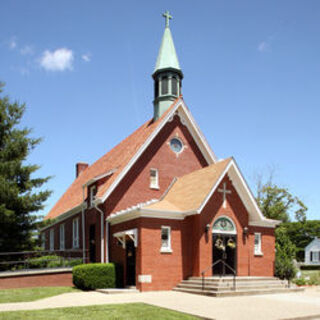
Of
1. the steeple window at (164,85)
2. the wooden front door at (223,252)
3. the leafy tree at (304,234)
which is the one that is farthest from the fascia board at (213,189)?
the leafy tree at (304,234)

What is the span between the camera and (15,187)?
24.3 metres

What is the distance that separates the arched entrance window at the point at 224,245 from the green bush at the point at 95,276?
5.20 m

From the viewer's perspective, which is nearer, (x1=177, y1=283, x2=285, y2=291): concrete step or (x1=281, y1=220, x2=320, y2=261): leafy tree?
(x1=177, y1=283, x2=285, y2=291): concrete step

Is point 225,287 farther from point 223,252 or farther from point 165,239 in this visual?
point 165,239

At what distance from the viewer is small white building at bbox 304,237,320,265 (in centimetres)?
6800

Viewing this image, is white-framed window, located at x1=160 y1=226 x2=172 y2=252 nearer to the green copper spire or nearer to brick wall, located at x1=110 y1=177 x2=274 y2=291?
brick wall, located at x1=110 y1=177 x2=274 y2=291

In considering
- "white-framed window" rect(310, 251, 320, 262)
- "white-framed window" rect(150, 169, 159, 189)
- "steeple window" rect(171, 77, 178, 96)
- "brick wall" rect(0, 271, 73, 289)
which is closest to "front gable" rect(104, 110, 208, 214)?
"white-framed window" rect(150, 169, 159, 189)

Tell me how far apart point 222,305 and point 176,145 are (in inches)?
537

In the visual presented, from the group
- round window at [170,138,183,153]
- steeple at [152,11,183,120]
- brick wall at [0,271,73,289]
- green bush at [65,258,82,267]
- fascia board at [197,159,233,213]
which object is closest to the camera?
fascia board at [197,159,233,213]

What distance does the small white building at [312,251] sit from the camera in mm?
68000

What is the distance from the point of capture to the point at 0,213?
76.9ft

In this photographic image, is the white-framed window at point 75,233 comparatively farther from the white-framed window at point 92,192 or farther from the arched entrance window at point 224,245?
the arched entrance window at point 224,245

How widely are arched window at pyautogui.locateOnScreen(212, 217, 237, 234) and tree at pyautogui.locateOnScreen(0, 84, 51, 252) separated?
11524 mm

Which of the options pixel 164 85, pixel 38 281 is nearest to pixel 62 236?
pixel 38 281
